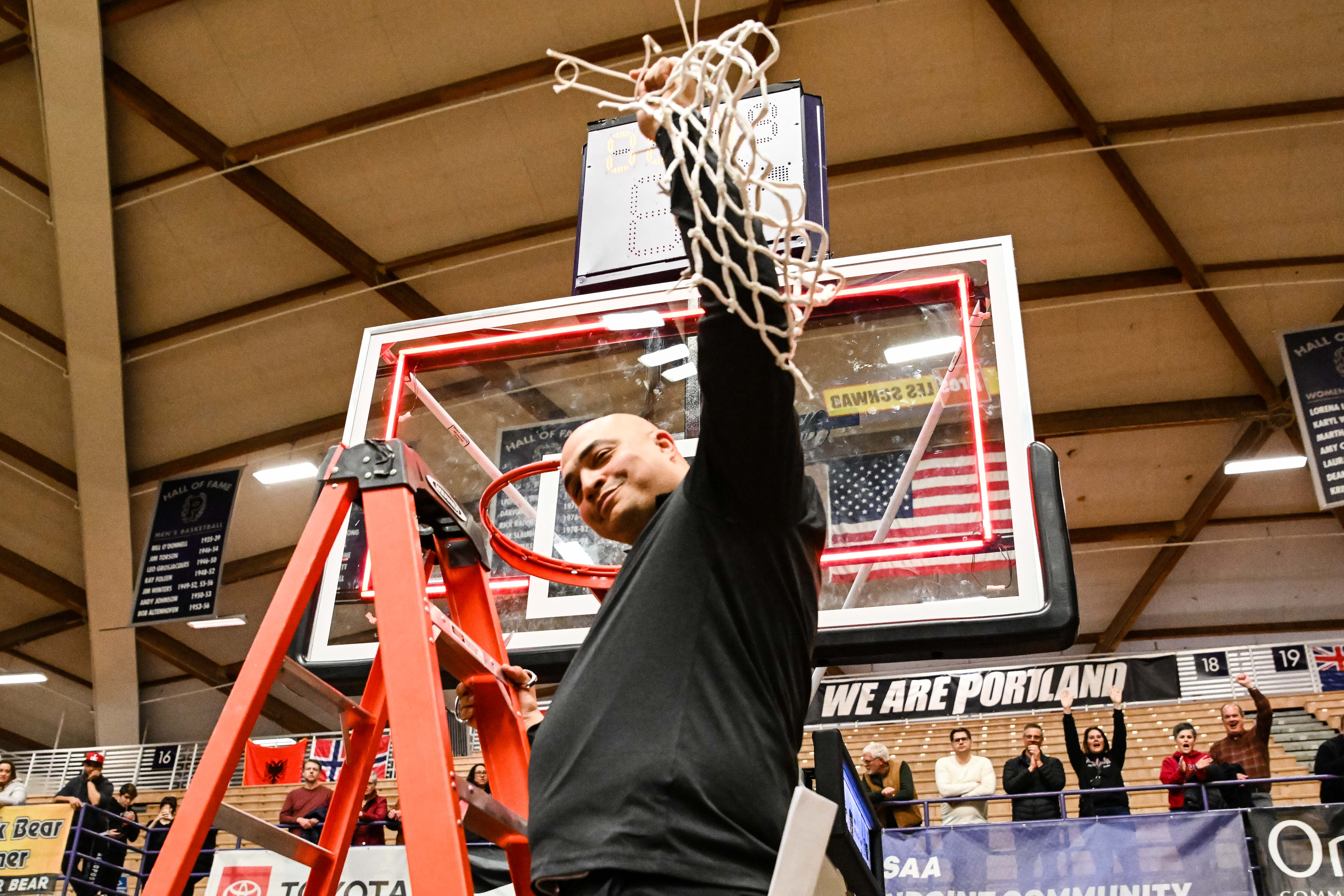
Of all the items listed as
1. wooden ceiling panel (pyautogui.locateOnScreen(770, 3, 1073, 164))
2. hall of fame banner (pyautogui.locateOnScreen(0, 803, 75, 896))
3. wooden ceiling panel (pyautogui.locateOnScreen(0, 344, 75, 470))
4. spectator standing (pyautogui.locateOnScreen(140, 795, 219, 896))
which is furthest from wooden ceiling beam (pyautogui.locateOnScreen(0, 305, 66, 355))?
wooden ceiling panel (pyautogui.locateOnScreen(770, 3, 1073, 164))

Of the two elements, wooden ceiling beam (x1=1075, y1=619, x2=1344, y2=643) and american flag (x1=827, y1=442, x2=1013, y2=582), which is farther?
wooden ceiling beam (x1=1075, y1=619, x2=1344, y2=643)

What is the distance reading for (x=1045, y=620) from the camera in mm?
3057

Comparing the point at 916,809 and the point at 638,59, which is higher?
the point at 638,59

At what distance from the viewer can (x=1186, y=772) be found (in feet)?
24.2

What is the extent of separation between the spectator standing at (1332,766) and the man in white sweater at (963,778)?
212cm

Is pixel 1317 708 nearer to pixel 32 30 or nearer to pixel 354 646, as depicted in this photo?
pixel 354 646

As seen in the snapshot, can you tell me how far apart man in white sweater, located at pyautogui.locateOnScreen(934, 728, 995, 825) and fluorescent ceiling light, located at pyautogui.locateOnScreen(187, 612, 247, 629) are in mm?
7752

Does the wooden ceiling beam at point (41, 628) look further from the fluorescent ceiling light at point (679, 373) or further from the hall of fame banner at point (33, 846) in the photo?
the fluorescent ceiling light at point (679, 373)

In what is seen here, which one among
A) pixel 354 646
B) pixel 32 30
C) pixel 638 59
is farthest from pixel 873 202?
pixel 354 646

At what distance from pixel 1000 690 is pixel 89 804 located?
9.25 meters

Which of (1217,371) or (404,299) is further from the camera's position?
(1217,371)

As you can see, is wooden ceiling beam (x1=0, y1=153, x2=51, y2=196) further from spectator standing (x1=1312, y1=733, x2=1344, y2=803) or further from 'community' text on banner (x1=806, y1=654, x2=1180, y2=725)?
spectator standing (x1=1312, y1=733, x2=1344, y2=803)

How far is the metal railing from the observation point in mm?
6613

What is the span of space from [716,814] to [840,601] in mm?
2081
